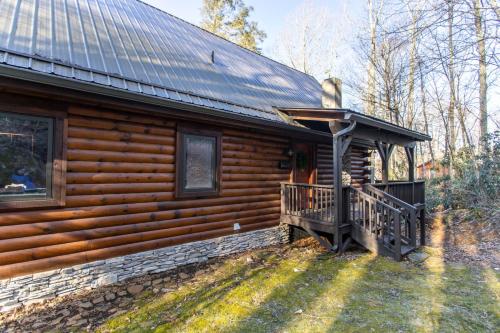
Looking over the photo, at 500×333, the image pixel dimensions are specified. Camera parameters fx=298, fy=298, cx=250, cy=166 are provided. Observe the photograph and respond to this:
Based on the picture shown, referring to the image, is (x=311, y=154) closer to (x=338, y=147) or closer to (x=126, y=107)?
(x=338, y=147)

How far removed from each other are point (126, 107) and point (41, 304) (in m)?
2.81

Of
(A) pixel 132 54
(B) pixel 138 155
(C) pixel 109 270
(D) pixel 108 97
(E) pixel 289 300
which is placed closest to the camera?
(E) pixel 289 300

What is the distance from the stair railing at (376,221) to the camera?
5.59 meters

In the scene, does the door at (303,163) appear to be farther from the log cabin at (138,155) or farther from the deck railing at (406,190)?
the deck railing at (406,190)

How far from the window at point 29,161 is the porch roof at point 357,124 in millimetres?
4501

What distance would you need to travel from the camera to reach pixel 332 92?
9.23 m

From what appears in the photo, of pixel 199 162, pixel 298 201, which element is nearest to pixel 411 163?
pixel 298 201

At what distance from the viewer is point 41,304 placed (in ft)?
12.3

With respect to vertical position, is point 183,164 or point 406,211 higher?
point 183,164

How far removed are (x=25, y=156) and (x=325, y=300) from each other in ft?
14.0

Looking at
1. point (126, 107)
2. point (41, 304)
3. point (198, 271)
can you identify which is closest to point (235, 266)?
point (198, 271)

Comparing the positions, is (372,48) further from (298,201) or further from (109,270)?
(109,270)

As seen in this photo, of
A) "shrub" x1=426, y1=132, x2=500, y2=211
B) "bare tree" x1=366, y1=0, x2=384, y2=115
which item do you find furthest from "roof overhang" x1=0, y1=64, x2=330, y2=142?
"bare tree" x1=366, y1=0, x2=384, y2=115

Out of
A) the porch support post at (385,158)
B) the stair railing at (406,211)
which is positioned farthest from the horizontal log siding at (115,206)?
the porch support post at (385,158)
